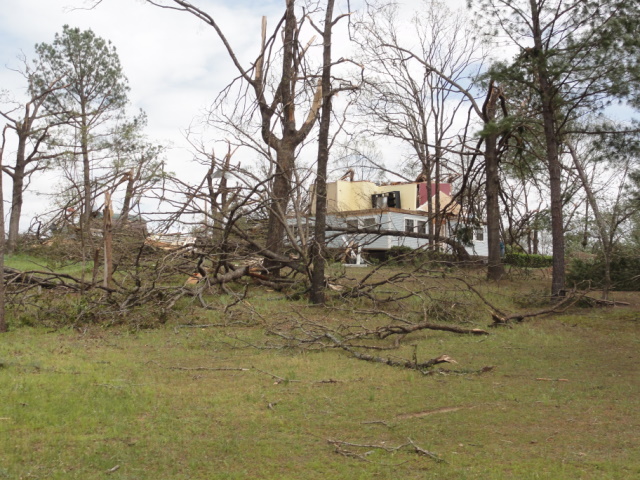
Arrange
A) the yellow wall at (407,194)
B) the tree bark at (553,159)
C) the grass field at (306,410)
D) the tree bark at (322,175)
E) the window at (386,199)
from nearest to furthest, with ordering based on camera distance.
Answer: the grass field at (306,410) → the tree bark at (322,175) → the tree bark at (553,159) → the window at (386,199) → the yellow wall at (407,194)

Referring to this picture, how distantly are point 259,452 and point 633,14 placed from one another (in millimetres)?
11061

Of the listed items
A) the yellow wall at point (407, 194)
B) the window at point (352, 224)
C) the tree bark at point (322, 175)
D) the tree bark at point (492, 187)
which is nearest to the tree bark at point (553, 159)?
the tree bark at point (492, 187)

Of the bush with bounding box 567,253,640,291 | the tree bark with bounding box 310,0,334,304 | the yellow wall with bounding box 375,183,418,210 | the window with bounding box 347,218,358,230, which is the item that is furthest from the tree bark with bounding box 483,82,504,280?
the yellow wall with bounding box 375,183,418,210

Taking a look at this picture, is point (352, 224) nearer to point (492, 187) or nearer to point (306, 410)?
point (492, 187)

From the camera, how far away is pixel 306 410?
5875 mm

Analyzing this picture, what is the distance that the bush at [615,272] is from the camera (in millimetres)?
14867

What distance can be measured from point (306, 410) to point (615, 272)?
1185cm

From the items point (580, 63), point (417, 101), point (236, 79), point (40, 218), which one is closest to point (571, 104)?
point (580, 63)

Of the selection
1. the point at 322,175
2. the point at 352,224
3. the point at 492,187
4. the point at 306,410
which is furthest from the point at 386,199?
the point at 306,410

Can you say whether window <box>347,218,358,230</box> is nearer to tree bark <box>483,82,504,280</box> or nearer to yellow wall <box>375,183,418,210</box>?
tree bark <box>483,82,504,280</box>

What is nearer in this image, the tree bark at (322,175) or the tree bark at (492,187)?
the tree bark at (322,175)

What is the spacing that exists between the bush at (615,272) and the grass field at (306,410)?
5.84 metres

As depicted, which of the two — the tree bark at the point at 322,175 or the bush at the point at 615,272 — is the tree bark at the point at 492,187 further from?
the tree bark at the point at 322,175

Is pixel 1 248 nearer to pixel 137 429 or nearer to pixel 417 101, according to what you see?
pixel 137 429
